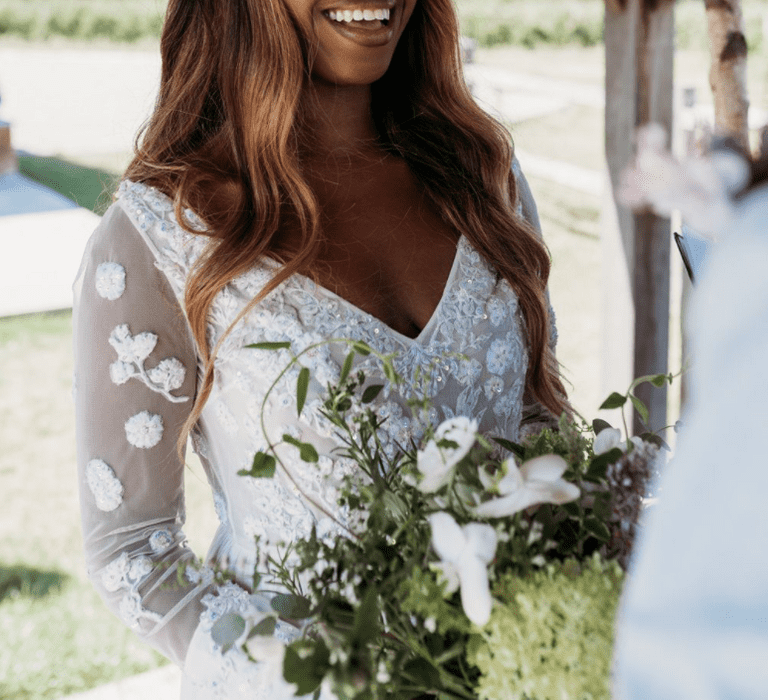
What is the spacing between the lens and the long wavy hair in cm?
160

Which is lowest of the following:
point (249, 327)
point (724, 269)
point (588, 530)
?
point (249, 327)

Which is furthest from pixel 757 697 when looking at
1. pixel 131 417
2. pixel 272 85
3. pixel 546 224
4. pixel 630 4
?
pixel 546 224

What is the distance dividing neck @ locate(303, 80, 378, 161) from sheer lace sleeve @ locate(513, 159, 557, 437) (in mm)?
348

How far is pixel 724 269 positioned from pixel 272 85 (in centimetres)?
132

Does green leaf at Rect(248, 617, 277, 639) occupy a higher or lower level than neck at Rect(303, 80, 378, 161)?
lower

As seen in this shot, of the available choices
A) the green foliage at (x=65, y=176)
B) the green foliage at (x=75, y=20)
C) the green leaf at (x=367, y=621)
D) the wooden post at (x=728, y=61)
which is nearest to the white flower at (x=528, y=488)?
the green leaf at (x=367, y=621)

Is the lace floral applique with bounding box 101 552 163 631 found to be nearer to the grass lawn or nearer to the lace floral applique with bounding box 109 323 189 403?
the lace floral applique with bounding box 109 323 189 403

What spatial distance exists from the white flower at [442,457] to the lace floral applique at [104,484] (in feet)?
2.66

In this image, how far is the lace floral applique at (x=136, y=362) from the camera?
4.83ft

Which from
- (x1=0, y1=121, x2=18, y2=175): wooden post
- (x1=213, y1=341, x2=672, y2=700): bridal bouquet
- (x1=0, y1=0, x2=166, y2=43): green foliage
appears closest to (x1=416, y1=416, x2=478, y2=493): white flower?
(x1=213, y1=341, x2=672, y2=700): bridal bouquet

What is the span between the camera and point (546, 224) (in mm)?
8992

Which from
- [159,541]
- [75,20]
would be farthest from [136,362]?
[75,20]

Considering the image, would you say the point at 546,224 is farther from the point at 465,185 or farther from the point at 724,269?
the point at 724,269

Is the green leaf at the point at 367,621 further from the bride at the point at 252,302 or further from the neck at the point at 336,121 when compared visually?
the neck at the point at 336,121
